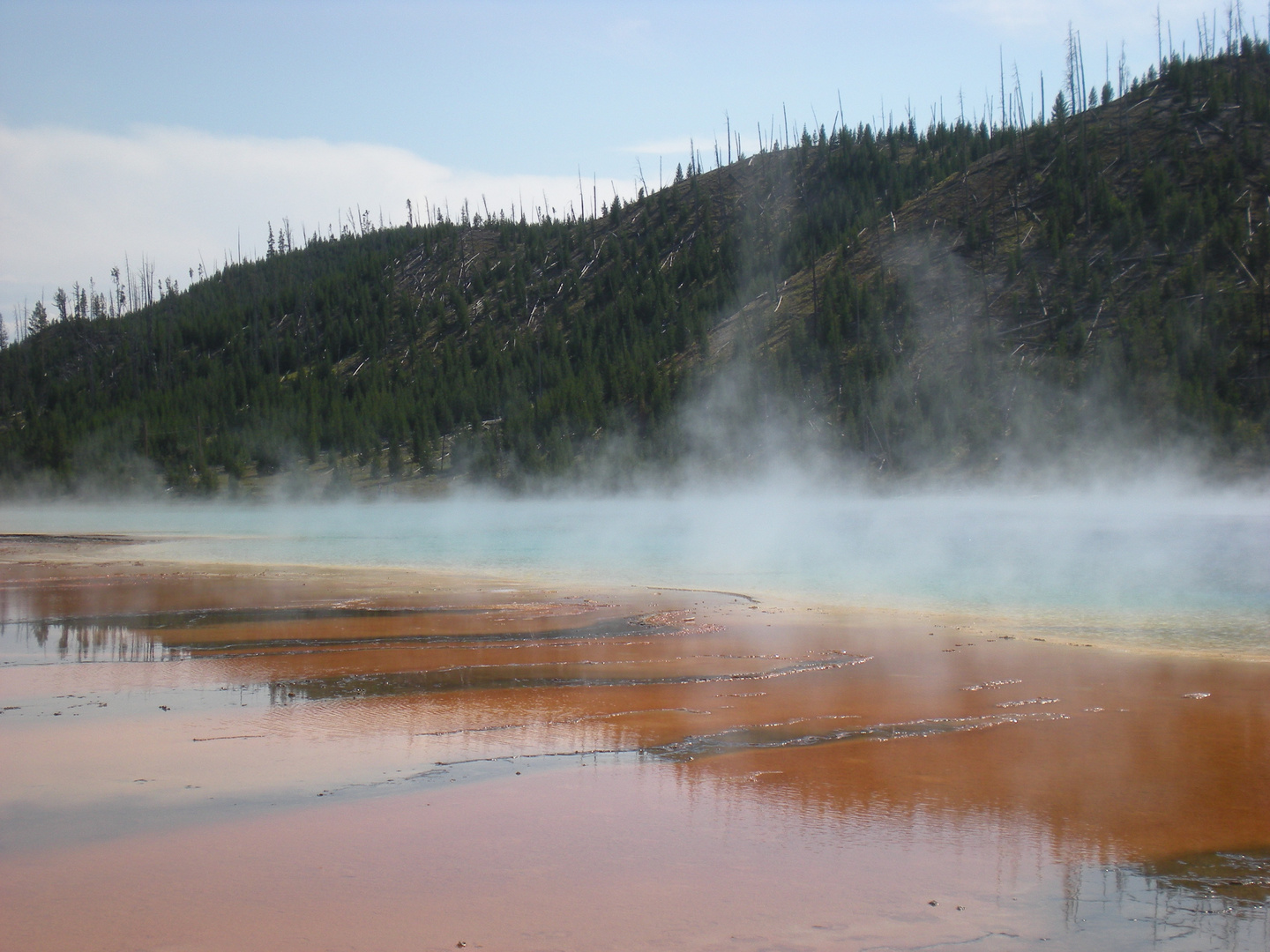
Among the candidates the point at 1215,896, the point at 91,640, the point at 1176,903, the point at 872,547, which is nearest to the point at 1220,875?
the point at 1215,896

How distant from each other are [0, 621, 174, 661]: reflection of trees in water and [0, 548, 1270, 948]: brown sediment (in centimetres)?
9

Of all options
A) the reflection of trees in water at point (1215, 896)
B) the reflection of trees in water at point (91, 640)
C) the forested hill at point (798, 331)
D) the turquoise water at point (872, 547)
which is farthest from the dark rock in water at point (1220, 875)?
the forested hill at point (798, 331)

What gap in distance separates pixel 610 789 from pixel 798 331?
217 feet

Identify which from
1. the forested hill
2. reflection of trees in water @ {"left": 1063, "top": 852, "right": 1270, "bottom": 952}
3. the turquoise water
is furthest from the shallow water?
the forested hill

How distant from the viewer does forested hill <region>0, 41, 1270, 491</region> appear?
55906 mm

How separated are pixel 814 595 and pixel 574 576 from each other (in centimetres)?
578

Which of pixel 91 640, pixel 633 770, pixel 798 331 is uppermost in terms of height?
pixel 798 331

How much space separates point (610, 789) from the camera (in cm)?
688

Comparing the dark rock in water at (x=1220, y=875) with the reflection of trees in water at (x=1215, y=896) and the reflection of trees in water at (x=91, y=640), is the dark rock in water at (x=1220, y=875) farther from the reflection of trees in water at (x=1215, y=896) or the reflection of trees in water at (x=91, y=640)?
the reflection of trees in water at (x=91, y=640)

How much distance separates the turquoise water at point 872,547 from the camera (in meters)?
17.2

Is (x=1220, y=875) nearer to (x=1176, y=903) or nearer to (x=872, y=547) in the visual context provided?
(x=1176, y=903)

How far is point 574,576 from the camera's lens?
2183 centimetres

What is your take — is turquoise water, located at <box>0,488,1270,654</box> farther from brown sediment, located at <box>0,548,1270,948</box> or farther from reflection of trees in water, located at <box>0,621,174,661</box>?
reflection of trees in water, located at <box>0,621,174,661</box>

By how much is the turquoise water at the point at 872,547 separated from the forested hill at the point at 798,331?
752 centimetres
